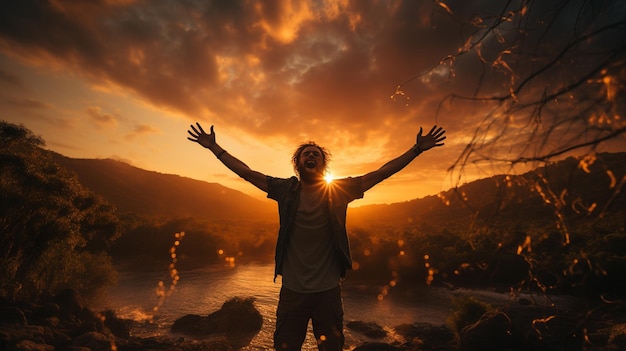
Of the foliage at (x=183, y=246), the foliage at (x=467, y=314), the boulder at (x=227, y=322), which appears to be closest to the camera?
the foliage at (x=467, y=314)

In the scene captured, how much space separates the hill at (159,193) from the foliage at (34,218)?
89703 mm

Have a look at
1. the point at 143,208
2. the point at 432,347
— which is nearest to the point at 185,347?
the point at 432,347

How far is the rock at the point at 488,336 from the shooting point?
37.6 feet

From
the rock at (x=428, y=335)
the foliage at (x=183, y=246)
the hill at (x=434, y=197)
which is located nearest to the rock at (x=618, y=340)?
the hill at (x=434, y=197)

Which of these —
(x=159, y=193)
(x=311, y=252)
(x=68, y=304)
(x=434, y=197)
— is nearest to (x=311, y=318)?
(x=311, y=252)

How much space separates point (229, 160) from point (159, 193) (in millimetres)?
150667

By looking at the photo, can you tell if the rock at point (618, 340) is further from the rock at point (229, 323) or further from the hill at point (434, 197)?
the rock at point (229, 323)

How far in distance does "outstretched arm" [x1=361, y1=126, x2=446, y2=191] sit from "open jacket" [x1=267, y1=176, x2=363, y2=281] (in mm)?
123

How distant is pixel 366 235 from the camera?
3769 centimetres

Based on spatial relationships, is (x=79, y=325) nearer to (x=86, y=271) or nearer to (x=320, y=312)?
(x=86, y=271)

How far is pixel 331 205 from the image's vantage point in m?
3.44

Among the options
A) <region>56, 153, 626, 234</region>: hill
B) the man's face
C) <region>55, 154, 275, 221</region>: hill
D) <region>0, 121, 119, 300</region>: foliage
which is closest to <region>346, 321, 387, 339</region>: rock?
<region>56, 153, 626, 234</region>: hill

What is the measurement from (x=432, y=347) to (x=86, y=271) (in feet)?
70.2

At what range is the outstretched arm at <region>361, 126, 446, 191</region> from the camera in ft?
11.9
